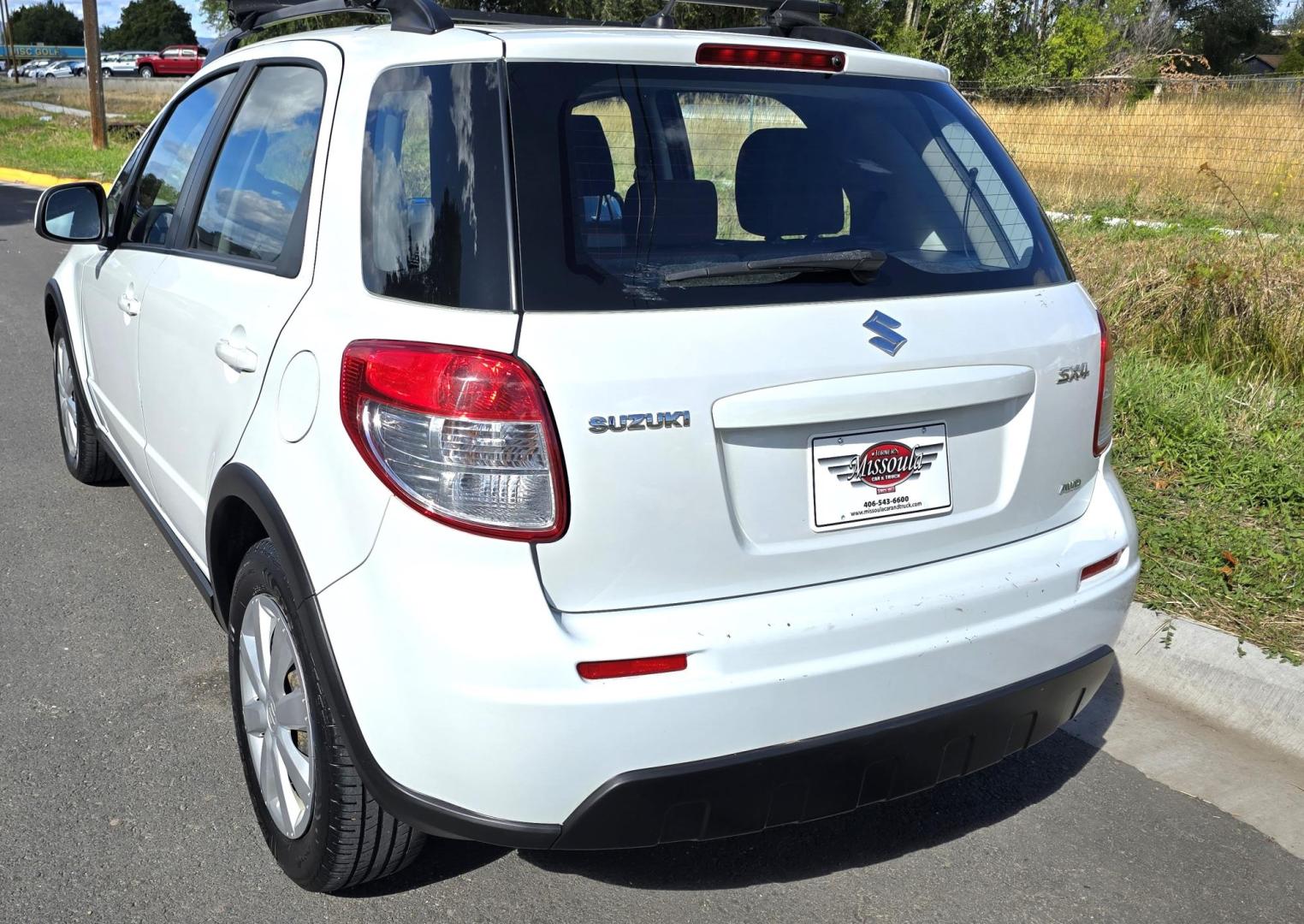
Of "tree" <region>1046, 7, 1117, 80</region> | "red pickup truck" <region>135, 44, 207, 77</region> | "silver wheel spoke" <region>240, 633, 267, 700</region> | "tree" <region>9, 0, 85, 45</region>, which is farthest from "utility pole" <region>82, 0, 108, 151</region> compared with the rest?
"tree" <region>9, 0, 85, 45</region>

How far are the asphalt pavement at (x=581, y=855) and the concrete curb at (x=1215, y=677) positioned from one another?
17.3 inches

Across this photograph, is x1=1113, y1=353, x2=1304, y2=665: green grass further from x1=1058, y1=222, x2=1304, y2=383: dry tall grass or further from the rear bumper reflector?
the rear bumper reflector

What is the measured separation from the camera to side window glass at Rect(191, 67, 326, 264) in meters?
2.70

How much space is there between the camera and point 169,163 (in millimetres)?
3742

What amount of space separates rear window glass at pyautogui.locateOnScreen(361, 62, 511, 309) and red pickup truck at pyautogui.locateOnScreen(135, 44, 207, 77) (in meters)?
61.1

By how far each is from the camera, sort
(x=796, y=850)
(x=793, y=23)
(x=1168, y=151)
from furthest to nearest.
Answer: (x=1168, y=151)
(x=793, y=23)
(x=796, y=850)

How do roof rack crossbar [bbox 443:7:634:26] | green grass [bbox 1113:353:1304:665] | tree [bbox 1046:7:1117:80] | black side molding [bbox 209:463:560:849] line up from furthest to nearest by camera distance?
tree [bbox 1046:7:1117:80] → green grass [bbox 1113:353:1304:665] → roof rack crossbar [bbox 443:7:634:26] → black side molding [bbox 209:463:560:849]

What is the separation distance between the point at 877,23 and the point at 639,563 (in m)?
34.3

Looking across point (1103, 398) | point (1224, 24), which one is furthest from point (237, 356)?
point (1224, 24)

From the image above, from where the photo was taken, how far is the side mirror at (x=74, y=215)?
3.92 meters

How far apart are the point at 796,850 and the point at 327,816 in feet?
3.66

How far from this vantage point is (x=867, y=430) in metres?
2.22

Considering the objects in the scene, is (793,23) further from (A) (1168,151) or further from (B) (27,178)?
(B) (27,178)

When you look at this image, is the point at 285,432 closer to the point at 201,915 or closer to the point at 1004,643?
the point at 201,915
